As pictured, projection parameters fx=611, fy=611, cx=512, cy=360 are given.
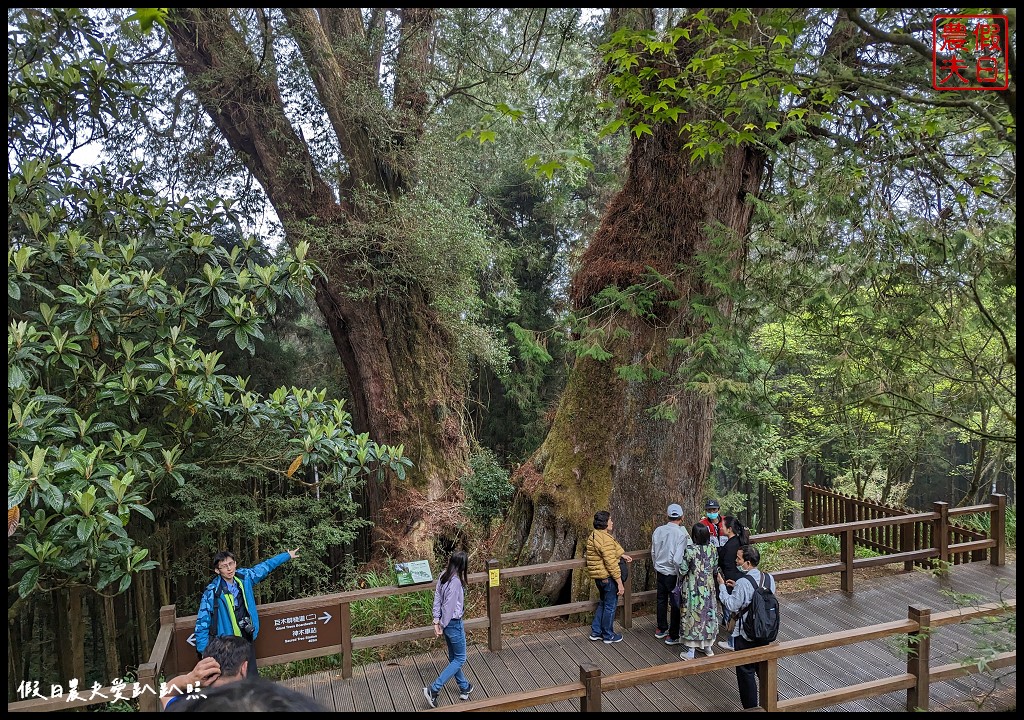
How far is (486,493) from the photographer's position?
9.74 m

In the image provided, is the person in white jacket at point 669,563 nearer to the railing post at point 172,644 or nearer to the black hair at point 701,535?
the black hair at point 701,535

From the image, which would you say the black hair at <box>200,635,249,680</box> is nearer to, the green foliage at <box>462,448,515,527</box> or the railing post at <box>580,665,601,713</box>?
the railing post at <box>580,665,601,713</box>

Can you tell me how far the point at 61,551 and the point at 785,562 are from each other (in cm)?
956

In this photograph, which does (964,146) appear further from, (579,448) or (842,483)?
(842,483)

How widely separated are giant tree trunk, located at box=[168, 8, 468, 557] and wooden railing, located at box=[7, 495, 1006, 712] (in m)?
3.29

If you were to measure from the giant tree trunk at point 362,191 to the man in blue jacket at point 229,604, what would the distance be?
14.0 ft

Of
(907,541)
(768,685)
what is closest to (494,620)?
(768,685)

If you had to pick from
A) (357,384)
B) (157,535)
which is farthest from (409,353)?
(157,535)

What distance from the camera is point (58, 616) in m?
9.19

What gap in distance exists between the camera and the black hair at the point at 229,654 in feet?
11.6

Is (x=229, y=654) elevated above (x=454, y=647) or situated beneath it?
elevated above

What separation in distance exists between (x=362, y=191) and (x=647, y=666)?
23.5 feet

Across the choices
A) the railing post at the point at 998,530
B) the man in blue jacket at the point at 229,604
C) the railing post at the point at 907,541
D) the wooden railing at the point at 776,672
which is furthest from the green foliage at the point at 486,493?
the railing post at the point at 998,530

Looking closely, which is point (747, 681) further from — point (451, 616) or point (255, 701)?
point (255, 701)
